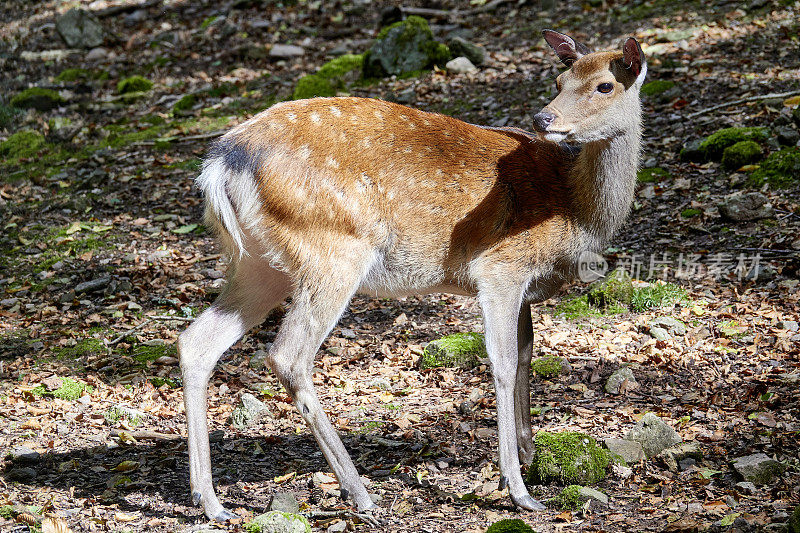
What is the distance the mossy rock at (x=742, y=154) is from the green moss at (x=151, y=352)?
5259 mm

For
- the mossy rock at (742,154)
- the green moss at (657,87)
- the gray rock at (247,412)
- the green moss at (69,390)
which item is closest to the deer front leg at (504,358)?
the gray rock at (247,412)

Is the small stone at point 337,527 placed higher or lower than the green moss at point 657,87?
lower

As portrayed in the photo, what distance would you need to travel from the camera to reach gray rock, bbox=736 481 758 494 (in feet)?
13.2

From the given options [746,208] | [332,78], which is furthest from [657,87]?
[332,78]

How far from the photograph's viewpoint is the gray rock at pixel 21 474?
175 inches

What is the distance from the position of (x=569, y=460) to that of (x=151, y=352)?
3239 millimetres

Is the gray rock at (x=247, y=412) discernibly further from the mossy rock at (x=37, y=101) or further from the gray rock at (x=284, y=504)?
the mossy rock at (x=37, y=101)

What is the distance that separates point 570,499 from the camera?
4.14 meters

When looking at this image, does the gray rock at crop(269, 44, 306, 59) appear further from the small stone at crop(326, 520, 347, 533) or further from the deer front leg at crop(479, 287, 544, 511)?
the small stone at crop(326, 520, 347, 533)

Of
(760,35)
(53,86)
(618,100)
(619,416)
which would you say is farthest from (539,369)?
(53,86)

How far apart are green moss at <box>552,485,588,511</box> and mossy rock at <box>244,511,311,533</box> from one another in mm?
1268

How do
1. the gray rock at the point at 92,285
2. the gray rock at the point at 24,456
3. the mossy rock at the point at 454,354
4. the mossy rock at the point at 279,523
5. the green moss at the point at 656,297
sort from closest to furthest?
the mossy rock at the point at 279,523 → the gray rock at the point at 24,456 → the mossy rock at the point at 454,354 → the green moss at the point at 656,297 → the gray rock at the point at 92,285

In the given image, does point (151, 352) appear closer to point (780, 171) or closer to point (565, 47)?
point (565, 47)
